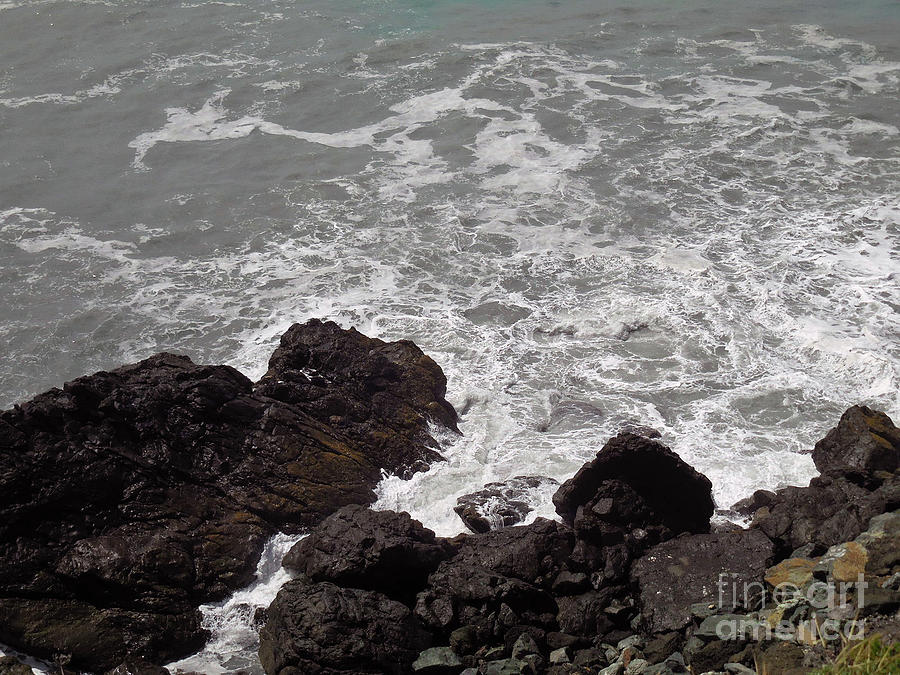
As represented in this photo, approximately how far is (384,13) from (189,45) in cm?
1078

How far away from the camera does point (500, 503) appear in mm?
17438

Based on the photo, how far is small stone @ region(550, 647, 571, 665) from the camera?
513 inches

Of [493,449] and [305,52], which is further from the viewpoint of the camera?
[305,52]

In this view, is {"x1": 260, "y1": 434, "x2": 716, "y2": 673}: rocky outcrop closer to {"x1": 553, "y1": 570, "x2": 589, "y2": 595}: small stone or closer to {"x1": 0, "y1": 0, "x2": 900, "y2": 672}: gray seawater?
{"x1": 553, "y1": 570, "x2": 589, "y2": 595}: small stone

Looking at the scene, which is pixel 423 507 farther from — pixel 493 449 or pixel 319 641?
pixel 319 641

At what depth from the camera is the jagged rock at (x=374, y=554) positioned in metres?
14.5

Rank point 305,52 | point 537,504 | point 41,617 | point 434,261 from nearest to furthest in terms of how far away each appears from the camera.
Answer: point 41,617, point 537,504, point 434,261, point 305,52

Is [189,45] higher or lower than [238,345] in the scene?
higher

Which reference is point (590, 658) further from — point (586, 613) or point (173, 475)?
point (173, 475)

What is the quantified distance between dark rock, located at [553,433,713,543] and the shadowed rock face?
3.96 metres

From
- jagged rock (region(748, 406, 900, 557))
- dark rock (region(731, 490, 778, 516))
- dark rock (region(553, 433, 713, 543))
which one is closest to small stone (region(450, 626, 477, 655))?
dark rock (region(553, 433, 713, 543))

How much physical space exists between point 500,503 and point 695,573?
437 cm

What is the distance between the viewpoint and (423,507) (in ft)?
58.4

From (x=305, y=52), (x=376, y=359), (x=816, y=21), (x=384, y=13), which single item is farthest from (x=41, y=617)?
(x=816, y=21)
